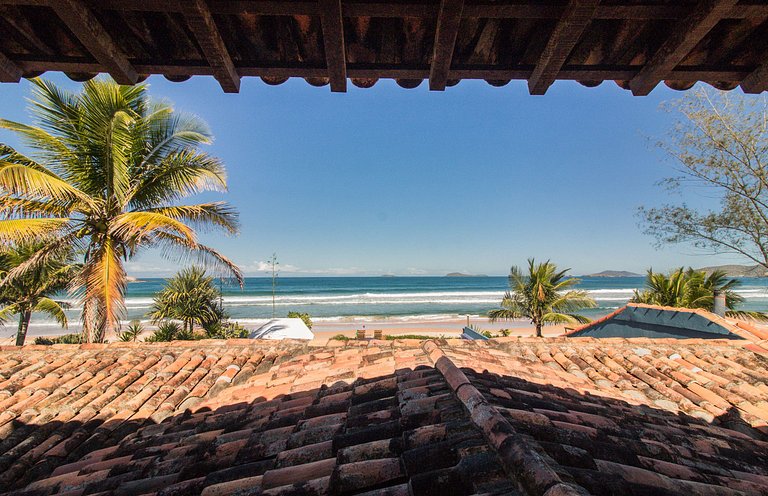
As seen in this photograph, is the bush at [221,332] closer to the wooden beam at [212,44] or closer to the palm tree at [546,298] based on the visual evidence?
the palm tree at [546,298]

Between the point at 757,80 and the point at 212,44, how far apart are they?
11.4ft

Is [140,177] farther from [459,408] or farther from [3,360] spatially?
[459,408]

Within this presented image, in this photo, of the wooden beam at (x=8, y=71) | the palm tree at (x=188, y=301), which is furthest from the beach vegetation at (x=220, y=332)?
the wooden beam at (x=8, y=71)

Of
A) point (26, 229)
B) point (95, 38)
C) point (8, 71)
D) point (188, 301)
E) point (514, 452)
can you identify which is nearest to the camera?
point (514, 452)

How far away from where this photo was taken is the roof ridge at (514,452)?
4.10 ft

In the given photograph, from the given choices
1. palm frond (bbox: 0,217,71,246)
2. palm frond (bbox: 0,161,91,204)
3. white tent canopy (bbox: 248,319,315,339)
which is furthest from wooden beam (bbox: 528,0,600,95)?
white tent canopy (bbox: 248,319,315,339)

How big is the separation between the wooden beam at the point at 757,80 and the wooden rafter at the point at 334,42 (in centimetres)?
269

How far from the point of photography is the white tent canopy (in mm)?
11945

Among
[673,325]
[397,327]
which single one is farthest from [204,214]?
[397,327]

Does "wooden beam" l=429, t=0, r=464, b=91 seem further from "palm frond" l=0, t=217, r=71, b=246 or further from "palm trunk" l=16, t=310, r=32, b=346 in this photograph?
"palm trunk" l=16, t=310, r=32, b=346

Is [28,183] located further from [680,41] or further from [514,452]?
[680,41]

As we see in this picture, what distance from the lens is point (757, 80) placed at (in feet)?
7.23

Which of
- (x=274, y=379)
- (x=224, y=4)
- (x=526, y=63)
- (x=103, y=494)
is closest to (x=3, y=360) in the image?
(x=274, y=379)

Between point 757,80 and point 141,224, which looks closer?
point 757,80
